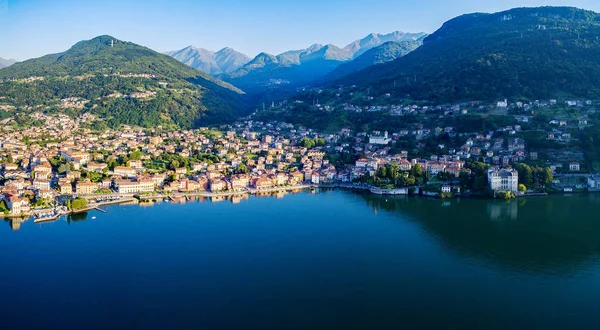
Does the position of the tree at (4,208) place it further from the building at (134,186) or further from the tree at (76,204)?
the building at (134,186)

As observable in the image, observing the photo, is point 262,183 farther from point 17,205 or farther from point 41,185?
point 17,205

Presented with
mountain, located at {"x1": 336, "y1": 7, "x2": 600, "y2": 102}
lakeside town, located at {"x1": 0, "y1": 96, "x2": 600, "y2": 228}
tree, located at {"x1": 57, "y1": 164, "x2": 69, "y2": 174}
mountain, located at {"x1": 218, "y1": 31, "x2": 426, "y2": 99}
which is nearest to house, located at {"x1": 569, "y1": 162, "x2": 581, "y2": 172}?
lakeside town, located at {"x1": 0, "y1": 96, "x2": 600, "y2": 228}

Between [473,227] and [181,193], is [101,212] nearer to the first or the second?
[181,193]

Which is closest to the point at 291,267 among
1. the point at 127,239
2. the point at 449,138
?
the point at 127,239

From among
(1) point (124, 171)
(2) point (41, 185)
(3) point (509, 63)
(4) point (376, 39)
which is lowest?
(2) point (41, 185)

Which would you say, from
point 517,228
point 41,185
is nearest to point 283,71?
point 41,185

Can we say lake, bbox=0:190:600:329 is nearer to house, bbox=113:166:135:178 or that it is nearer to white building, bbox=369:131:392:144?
house, bbox=113:166:135:178

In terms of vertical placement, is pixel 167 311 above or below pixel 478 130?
below
